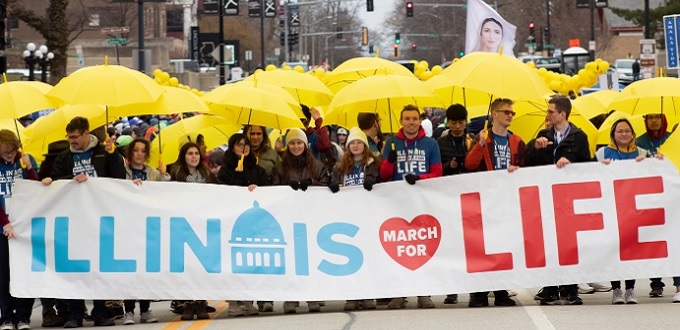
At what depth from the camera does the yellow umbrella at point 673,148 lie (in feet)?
42.3

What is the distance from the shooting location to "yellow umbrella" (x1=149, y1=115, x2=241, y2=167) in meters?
15.8

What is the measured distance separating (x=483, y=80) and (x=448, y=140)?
31.9 inches

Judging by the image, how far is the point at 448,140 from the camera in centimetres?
1313

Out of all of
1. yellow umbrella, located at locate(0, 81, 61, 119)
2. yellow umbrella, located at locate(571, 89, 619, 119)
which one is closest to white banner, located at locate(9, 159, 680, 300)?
yellow umbrella, located at locate(0, 81, 61, 119)

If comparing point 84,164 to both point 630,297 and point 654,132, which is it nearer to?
point 630,297

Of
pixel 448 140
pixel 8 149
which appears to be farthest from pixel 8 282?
pixel 448 140

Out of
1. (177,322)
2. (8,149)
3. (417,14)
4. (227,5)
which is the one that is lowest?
(177,322)

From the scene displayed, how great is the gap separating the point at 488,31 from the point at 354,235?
10445 millimetres

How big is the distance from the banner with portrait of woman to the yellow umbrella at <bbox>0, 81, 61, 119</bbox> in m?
10.9

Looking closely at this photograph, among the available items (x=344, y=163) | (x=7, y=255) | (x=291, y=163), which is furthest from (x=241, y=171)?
(x=7, y=255)

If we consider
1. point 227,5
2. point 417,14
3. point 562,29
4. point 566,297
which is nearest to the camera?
point 566,297

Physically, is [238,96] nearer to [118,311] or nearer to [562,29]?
[118,311]

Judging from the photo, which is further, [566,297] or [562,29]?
[562,29]

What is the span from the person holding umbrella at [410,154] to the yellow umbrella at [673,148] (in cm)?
209
